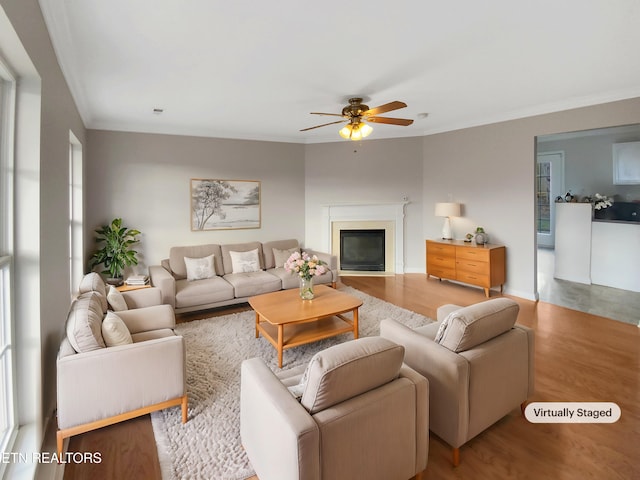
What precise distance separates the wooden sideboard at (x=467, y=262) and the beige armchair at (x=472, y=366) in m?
3.08

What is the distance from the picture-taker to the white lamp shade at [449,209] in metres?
5.76

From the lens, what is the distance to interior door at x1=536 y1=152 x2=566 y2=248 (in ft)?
26.6

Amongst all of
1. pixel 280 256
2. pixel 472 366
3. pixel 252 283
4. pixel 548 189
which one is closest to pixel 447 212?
pixel 280 256

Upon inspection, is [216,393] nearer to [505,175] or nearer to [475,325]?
[475,325]

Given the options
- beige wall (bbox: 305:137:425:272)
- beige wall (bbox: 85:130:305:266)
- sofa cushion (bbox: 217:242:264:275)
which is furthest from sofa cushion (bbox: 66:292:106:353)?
beige wall (bbox: 305:137:425:272)

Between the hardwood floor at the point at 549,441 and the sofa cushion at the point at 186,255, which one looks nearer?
the hardwood floor at the point at 549,441

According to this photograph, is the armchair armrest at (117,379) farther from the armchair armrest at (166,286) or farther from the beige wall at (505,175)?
the beige wall at (505,175)

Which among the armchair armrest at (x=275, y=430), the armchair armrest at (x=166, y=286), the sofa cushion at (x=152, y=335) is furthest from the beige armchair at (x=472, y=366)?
the armchair armrest at (x=166, y=286)

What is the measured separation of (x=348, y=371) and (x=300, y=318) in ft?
5.69

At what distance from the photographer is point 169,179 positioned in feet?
17.6

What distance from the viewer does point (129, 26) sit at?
2.38m

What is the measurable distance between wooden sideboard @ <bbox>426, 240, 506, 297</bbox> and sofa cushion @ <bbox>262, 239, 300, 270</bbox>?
243 centimetres

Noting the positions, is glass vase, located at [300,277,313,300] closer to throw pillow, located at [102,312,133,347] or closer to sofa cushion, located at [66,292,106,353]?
throw pillow, located at [102,312,133,347]

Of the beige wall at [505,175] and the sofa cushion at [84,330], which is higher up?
the beige wall at [505,175]
